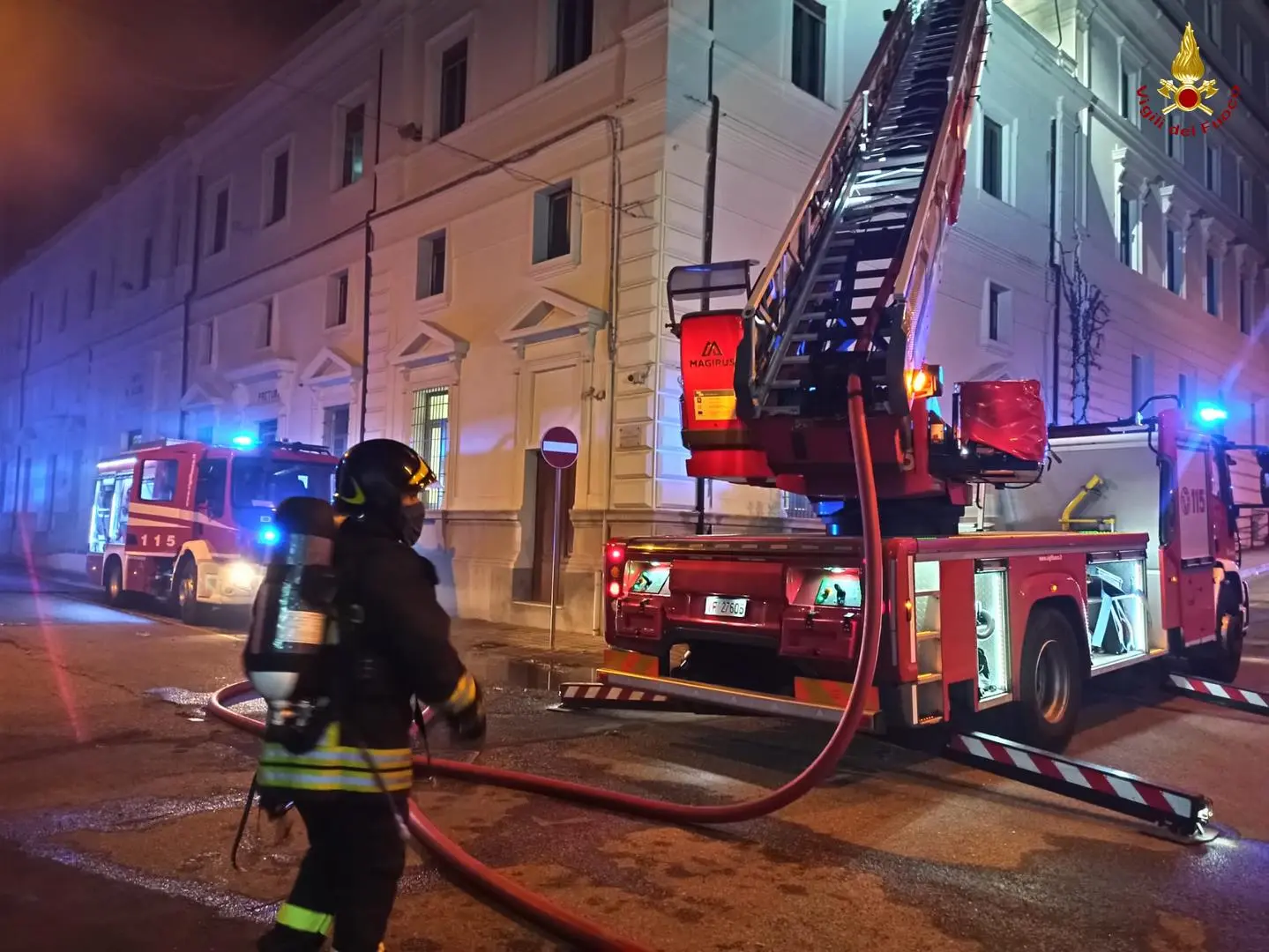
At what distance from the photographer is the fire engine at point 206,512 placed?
43.8 ft

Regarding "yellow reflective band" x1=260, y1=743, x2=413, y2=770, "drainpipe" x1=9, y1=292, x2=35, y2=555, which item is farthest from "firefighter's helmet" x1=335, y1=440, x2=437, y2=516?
"drainpipe" x1=9, y1=292, x2=35, y2=555

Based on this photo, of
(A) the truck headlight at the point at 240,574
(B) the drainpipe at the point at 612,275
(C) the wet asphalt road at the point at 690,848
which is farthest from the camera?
(A) the truck headlight at the point at 240,574

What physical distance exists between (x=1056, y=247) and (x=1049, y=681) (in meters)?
16.7

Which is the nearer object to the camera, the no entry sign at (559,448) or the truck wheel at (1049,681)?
the truck wheel at (1049,681)

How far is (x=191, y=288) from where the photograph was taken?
2436 centimetres

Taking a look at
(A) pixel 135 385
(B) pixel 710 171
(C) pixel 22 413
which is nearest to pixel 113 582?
(B) pixel 710 171

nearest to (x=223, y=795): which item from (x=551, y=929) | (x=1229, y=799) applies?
(x=551, y=929)

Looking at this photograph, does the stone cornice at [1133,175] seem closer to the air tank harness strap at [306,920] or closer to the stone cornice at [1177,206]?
the stone cornice at [1177,206]

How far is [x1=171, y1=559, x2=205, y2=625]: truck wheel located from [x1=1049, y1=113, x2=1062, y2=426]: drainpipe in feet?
54.1

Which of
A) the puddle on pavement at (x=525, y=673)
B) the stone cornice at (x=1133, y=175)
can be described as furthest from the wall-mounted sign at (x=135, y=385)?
the stone cornice at (x=1133, y=175)

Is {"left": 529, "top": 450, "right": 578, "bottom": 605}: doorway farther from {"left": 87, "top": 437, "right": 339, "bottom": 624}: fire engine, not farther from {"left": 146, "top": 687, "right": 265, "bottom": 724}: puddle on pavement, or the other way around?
{"left": 146, "top": 687, "right": 265, "bottom": 724}: puddle on pavement

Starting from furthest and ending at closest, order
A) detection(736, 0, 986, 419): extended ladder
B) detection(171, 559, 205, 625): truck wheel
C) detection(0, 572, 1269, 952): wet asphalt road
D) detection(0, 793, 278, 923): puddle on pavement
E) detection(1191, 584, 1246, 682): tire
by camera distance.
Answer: detection(171, 559, 205, 625): truck wheel, detection(1191, 584, 1246, 682): tire, detection(736, 0, 986, 419): extended ladder, detection(0, 793, 278, 923): puddle on pavement, detection(0, 572, 1269, 952): wet asphalt road

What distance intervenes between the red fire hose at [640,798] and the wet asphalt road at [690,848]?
0.30 ft

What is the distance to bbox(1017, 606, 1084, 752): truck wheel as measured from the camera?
6.14 meters
